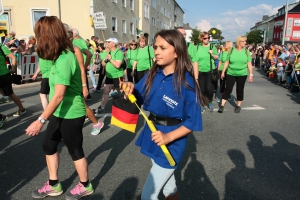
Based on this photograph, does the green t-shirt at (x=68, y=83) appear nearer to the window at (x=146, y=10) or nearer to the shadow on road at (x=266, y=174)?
the shadow on road at (x=266, y=174)

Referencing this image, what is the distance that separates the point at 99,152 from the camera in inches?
159

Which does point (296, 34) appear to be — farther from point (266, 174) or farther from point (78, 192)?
point (78, 192)

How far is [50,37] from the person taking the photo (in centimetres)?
231

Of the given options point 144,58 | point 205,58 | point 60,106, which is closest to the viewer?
point 60,106

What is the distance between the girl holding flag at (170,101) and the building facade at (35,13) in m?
20.1

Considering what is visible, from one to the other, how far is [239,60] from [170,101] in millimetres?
4818

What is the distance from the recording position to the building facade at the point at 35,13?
798 inches

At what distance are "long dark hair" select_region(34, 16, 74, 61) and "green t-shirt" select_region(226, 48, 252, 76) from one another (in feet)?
15.8

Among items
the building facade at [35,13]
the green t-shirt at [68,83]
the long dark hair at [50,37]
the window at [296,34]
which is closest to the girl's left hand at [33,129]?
the green t-shirt at [68,83]

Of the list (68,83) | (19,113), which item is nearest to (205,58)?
(19,113)

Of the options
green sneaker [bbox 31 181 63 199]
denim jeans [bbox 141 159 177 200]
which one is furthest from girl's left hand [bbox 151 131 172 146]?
green sneaker [bbox 31 181 63 199]

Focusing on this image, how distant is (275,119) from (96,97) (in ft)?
17.2

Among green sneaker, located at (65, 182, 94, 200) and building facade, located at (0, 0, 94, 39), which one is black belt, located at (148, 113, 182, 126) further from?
building facade, located at (0, 0, 94, 39)

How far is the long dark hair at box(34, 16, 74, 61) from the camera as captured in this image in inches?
90.7
